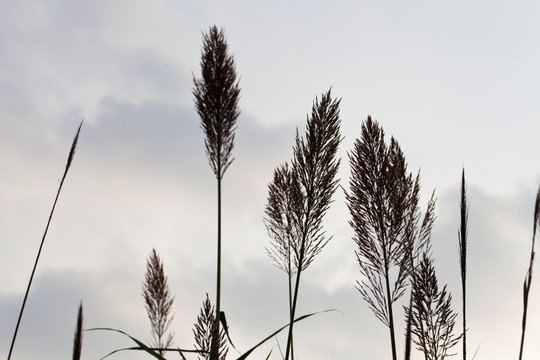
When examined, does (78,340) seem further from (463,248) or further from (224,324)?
(463,248)

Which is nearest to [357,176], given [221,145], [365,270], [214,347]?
[365,270]

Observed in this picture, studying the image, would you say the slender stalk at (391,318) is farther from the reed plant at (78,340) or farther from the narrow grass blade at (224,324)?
the reed plant at (78,340)

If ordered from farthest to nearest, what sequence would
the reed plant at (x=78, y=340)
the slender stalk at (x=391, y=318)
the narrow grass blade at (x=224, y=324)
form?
the narrow grass blade at (x=224, y=324) < the slender stalk at (x=391, y=318) < the reed plant at (x=78, y=340)

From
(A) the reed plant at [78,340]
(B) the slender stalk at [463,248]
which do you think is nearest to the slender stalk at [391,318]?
(B) the slender stalk at [463,248]

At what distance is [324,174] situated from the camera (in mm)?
2949

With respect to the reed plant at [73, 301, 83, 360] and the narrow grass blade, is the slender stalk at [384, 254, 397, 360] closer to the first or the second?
the narrow grass blade

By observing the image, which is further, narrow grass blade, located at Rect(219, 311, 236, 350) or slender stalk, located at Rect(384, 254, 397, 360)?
narrow grass blade, located at Rect(219, 311, 236, 350)

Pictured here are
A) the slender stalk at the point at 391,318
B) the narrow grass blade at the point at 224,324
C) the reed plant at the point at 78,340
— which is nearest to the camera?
the reed plant at the point at 78,340

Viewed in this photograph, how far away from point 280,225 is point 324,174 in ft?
5.48

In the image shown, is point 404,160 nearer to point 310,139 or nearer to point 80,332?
point 310,139

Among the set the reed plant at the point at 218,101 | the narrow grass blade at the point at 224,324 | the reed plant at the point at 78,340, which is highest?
the reed plant at the point at 218,101

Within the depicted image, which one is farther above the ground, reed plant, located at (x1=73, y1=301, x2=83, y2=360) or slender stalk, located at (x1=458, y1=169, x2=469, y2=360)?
slender stalk, located at (x1=458, y1=169, x2=469, y2=360)

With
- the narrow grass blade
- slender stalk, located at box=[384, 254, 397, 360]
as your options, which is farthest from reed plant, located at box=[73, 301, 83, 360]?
slender stalk, located at box=[384, 254, 397, 360]

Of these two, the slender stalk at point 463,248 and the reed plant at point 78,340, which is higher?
the slender stalk at point 463,248
